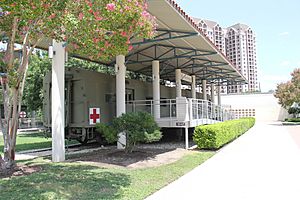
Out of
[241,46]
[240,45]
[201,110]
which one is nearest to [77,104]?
[201,110]

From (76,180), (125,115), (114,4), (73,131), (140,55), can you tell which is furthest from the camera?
(140,55)

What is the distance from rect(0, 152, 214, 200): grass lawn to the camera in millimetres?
5133

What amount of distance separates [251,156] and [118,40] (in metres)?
6.69

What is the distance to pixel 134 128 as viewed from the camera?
31.1 feet

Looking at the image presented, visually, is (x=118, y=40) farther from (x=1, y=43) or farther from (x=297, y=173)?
(x=297, y=173)

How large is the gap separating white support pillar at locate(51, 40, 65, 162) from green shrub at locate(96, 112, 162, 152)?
58.7 inches

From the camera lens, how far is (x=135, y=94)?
14.8 m

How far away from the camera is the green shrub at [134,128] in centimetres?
939

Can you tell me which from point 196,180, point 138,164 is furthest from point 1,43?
point 196,180

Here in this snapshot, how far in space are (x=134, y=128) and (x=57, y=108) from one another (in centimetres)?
267

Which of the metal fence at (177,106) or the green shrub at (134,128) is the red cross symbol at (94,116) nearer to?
the green shrub at (134,128)

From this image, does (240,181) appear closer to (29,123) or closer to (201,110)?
(201,110)

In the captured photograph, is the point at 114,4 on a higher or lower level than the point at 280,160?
higher

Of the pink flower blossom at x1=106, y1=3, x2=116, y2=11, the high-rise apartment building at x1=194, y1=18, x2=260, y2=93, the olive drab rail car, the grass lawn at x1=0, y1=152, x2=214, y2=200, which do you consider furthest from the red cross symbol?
the high-rise apartment building at x1=194, y1=18, x2=260, y2=93
